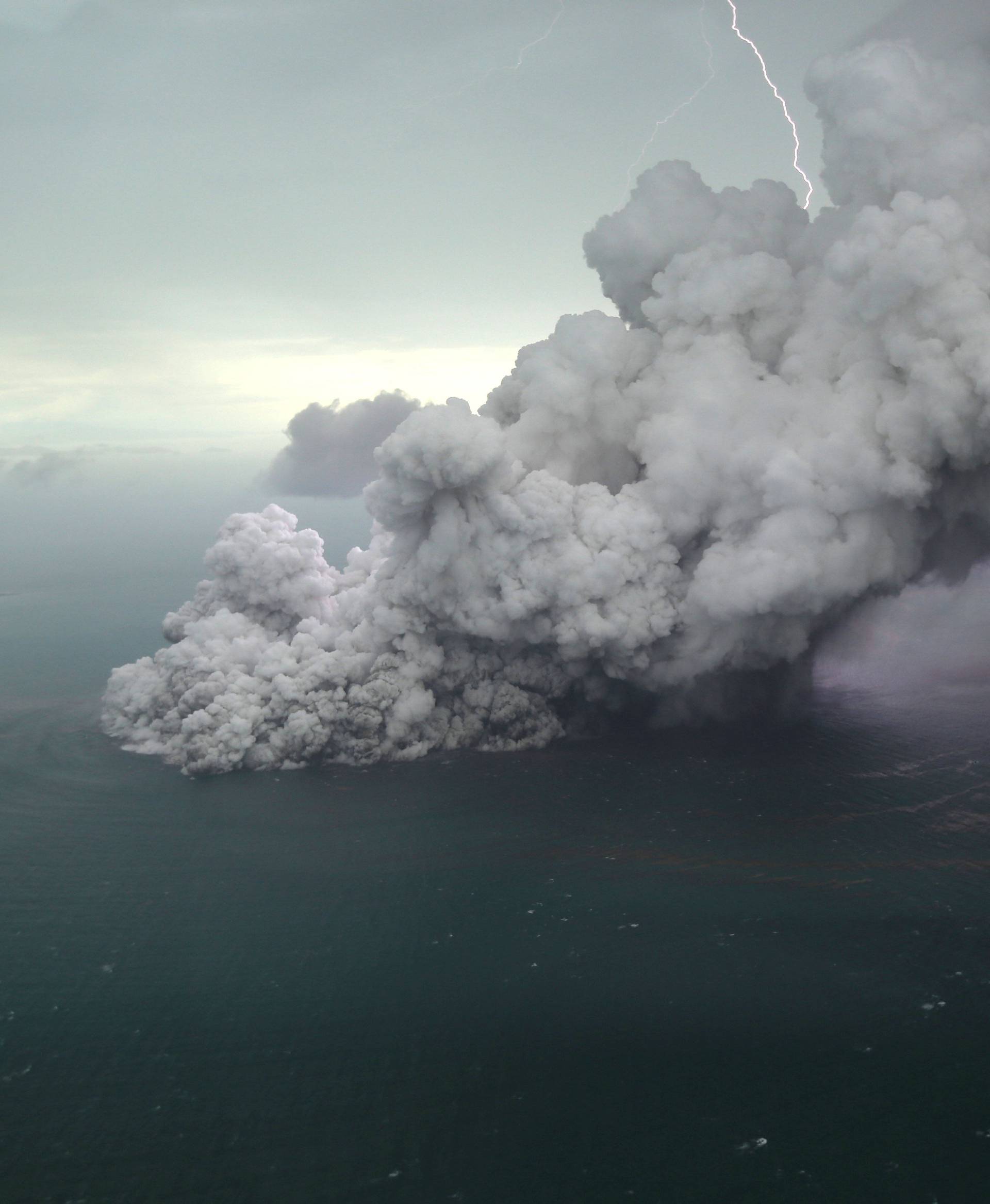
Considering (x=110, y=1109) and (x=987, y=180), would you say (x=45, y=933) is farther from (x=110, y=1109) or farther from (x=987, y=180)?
(x=987, y=180)

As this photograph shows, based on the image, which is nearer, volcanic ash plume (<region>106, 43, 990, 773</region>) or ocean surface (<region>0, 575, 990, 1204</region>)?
ocean surface (<region>0, 575, 990, 1204</region>)

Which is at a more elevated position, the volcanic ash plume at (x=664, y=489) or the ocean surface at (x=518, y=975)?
the volcanic ash plume at (x=664, y=489)

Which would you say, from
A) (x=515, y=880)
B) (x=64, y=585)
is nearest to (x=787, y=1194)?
(x=515, y=880)

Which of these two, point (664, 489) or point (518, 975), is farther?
point (664, 489)

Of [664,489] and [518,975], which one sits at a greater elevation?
[664,489]
